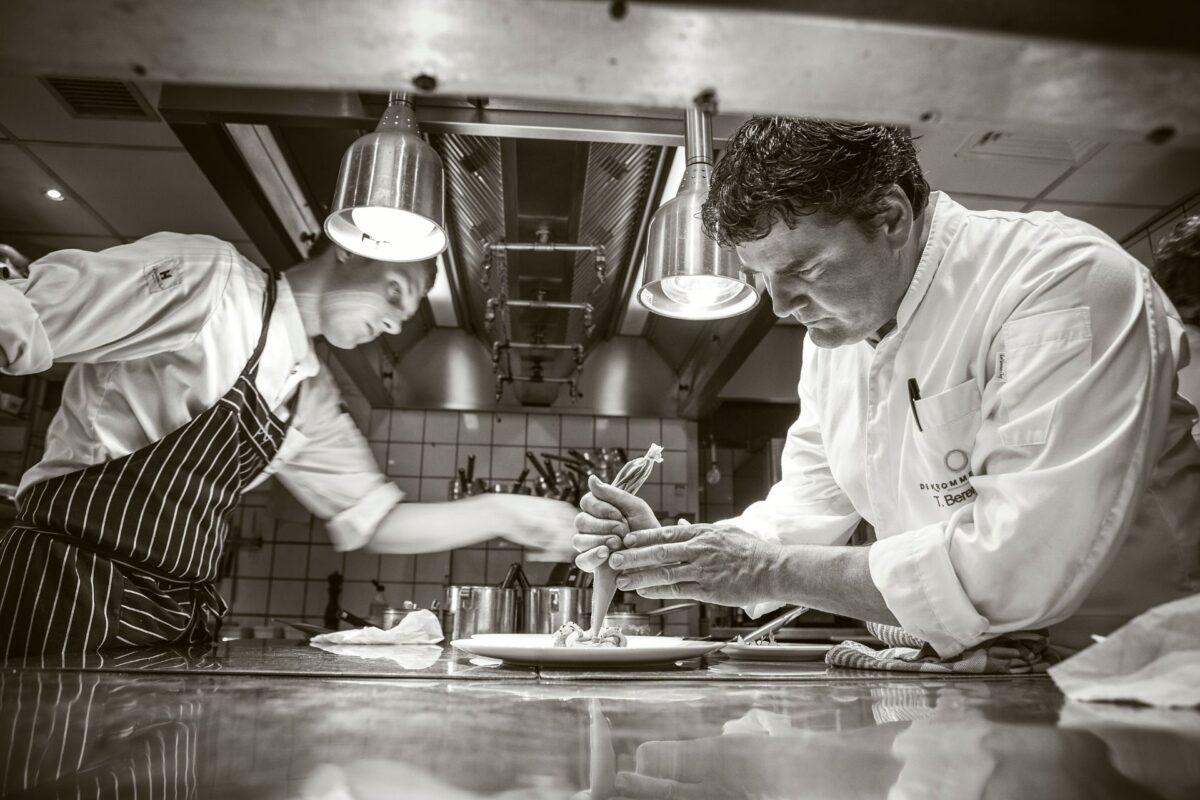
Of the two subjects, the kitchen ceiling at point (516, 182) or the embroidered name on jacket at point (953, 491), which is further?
the kitchen ceiling at point (516, 182)

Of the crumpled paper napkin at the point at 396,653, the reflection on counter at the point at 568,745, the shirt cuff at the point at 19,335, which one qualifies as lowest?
the reflection on counter at the point at 568,745

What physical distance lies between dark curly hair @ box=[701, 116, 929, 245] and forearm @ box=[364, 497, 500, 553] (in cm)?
78

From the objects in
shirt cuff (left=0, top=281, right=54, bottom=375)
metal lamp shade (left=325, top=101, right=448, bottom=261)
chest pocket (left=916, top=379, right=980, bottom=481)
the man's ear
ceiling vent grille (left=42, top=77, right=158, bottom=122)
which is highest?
ceiling vent grille (left=42, top=77, right=158, bottom=122)

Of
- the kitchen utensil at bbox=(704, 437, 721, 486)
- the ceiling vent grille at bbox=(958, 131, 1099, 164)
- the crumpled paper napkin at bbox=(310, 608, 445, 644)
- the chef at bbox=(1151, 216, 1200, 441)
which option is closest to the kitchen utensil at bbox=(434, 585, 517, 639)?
the crumpled paper napkin at bbox=(310, 608, 445, 644)

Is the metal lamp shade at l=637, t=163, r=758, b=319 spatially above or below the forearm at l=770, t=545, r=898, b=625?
above

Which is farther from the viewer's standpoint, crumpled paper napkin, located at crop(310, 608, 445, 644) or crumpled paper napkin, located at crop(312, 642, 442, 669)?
crumpled paper napkin, located at crop(310, 608, 445, 644)

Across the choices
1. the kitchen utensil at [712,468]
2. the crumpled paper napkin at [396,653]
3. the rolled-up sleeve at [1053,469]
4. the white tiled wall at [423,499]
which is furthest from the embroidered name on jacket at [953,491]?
the kitchen utensil at [712,468]

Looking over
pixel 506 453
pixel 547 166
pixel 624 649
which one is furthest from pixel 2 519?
pixel 624 649

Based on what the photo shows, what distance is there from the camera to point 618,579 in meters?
1.21

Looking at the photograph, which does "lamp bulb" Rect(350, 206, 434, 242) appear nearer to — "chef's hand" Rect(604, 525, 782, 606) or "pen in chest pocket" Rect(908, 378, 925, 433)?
"chef's hand" Rect(604, 525, 782, 606)

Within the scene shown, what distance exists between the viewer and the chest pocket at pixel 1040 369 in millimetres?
929

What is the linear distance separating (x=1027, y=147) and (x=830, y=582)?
205 centimetres

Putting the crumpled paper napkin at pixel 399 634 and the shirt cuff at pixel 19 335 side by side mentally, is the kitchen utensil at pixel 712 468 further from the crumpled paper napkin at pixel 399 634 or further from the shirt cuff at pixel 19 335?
the shirt cuff at pixel 19 335

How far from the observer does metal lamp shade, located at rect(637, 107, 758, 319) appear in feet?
4.99
